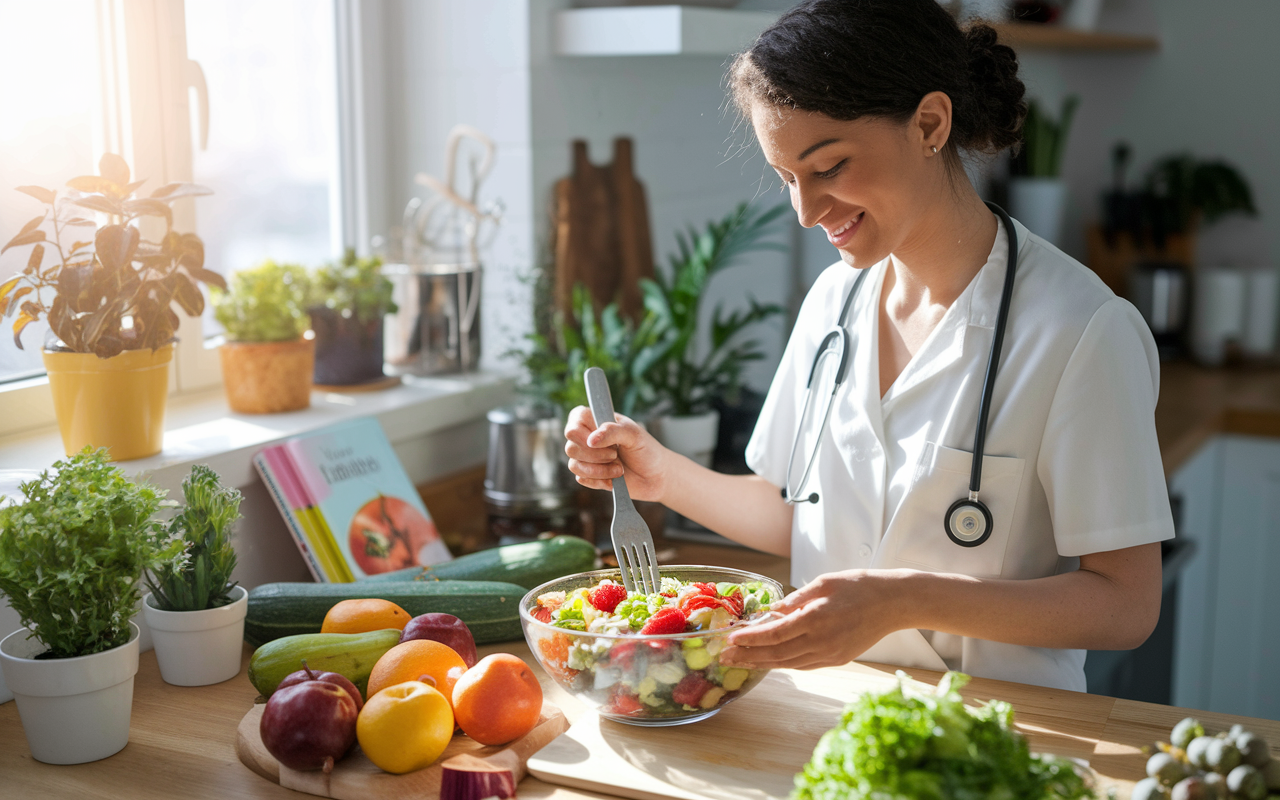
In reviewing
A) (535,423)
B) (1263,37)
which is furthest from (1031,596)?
(1263,37)

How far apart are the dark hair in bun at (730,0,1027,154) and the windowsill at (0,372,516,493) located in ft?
2.78

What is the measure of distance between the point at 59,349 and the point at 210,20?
27.3 inches

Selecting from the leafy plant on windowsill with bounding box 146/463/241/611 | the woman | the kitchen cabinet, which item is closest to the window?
the leafy plant on windowsill with bounding box 146/463/241/611

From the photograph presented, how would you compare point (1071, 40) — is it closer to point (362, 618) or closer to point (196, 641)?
point (362, 618)

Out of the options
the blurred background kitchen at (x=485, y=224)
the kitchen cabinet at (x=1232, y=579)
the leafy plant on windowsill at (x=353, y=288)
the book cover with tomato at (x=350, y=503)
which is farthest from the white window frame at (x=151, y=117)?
the kitchen cabinet at (x=1232, y=579)

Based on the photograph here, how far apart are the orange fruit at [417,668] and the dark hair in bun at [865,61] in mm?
659

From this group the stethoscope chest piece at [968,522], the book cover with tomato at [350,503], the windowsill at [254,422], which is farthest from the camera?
the book cover with tomato at [350,503]

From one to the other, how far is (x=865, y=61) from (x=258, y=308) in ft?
3.30

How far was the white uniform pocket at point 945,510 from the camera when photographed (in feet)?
4.01

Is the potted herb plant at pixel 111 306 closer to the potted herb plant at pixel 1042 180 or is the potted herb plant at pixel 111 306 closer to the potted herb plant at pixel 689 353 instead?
the potted herb plant at pixel 689 353

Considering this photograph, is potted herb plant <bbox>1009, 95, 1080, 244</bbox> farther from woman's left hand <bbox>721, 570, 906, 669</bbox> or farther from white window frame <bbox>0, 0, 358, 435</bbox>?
woman's left hand <bbox>721, 570, 906, 669</bbox>

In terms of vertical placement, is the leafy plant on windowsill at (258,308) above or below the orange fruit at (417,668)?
above

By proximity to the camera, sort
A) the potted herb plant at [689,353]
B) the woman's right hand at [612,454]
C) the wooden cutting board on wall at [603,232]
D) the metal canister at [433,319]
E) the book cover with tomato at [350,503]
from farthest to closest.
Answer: the wooden cutting board on wall at [603,232], the metal canister at [433,319], the potted herb plant at [689,353], the book cover with tomato at [350,503], the woman's right hand at [612,454]

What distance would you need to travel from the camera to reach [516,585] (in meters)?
1.44
